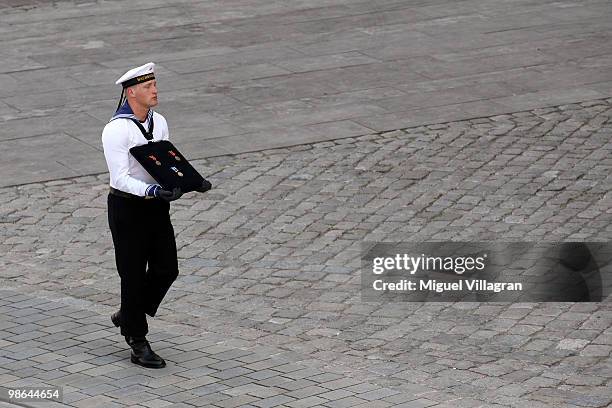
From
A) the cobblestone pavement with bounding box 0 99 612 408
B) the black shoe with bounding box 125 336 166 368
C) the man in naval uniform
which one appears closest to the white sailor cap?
the man in naval uniform

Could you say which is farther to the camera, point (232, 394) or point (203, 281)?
point (203, 281)


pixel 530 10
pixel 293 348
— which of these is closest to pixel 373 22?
pixel 530 10

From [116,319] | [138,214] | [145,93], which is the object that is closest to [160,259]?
[138,214]

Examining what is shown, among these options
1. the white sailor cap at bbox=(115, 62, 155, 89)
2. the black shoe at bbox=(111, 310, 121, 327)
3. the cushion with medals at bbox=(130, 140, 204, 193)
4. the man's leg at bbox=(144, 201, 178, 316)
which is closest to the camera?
the cushion with medals at bbox=(130, 140, 204, 193)

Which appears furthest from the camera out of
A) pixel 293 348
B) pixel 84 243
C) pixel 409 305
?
pixel 84 243

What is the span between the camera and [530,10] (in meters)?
19.8

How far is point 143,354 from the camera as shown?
868 cm

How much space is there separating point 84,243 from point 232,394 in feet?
11.6

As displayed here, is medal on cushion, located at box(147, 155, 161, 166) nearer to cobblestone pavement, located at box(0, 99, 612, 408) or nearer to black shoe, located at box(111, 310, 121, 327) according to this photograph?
black shoe, located at box(111, 310, 121, 327)

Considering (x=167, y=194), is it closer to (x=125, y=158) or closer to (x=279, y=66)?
(x=125, y=158)

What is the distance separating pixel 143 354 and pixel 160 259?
627mm

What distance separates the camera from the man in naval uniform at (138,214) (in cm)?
837

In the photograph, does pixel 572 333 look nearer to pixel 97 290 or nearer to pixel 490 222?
pixel 490 222

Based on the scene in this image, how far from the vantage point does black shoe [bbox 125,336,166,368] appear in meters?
8.66
